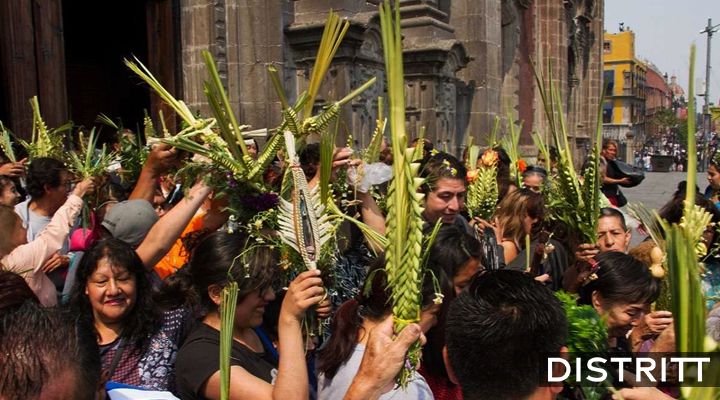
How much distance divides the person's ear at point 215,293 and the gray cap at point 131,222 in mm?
896

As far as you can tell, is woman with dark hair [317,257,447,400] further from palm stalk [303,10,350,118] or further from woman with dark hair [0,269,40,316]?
woman with dark hair [0,269,40,316]

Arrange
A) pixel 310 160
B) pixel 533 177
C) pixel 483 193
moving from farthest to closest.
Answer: pixel 533 177 < pixel 483 193 < pixel 310 160

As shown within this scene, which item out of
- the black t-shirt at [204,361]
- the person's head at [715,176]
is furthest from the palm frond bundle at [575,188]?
the person's head at [715,176]

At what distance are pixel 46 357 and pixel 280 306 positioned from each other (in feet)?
5.38

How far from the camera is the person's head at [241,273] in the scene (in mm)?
2641

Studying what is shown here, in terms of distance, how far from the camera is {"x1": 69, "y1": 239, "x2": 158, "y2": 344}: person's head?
2764 mm

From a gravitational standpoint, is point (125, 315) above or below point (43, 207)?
below

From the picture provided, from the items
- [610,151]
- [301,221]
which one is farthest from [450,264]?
[610,151]

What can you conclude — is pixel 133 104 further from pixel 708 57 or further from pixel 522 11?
pixel 708 57

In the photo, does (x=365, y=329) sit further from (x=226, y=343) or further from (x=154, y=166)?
(x=154, y=166)

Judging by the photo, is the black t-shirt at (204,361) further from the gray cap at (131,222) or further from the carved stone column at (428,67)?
the carved stone column at (428,67)

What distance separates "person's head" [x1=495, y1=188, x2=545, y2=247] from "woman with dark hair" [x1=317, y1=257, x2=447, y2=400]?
6.56 feet

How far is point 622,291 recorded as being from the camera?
302 centimetres

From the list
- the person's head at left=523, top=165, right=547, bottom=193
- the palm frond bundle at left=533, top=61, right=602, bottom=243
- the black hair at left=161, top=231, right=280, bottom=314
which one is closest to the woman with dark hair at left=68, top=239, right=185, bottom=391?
the black hair at left=161, top=231, right=280, bottom=314
